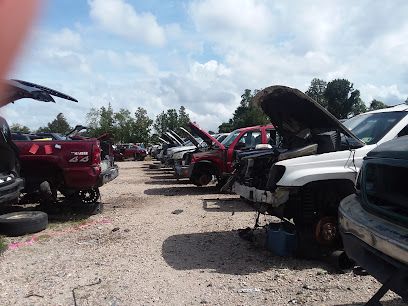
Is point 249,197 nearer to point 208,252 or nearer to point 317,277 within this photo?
point 208,252

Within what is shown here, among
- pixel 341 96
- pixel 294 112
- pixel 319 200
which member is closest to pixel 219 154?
pixel 294 112

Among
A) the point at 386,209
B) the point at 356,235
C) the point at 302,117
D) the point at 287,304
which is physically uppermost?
the point at 302,117

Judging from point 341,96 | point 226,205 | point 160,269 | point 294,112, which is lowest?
point 160,269

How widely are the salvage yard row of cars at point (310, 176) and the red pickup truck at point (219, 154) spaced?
2.86 m

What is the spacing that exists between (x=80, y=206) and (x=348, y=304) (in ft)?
19.8

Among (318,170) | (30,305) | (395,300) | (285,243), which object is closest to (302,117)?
(318,170)

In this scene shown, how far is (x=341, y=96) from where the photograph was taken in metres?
52.6

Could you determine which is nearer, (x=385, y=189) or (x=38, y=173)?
(x=385, y=189)

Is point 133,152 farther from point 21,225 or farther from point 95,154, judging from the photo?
point 21,225

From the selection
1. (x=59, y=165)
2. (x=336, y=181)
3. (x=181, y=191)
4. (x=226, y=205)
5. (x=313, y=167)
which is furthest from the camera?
(x=181, y=191)

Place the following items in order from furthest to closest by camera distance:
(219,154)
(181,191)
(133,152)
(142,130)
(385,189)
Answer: (142,130) < (133,152) < (181,191) < (219,154) < (385,189)

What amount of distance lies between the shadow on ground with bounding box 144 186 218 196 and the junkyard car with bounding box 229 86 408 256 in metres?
5.65

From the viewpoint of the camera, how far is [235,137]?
11.6 metres

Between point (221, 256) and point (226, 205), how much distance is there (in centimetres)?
385
